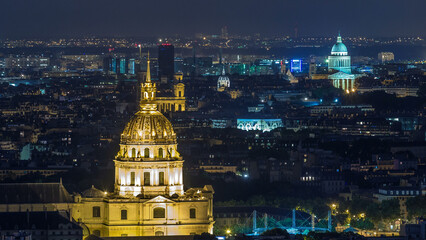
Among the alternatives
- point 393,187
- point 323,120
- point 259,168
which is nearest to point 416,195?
point 393,187

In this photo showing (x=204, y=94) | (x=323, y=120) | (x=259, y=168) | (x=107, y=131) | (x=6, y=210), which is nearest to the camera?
(x=6, y=210)

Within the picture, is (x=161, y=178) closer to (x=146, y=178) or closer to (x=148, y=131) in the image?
(x=146, y=178)

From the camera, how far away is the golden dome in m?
74.8

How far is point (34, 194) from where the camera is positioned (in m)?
73.8

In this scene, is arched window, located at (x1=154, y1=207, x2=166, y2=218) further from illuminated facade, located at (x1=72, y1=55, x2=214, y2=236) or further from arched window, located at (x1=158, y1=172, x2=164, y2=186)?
arched window, located at (x1=158, y1=172, x2=164, y2=186)

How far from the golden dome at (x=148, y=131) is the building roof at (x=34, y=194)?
2976 mm

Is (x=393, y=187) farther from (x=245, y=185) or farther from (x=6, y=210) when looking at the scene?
(x=6, y=210)

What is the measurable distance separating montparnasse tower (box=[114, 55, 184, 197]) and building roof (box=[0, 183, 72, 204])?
78.8 inches

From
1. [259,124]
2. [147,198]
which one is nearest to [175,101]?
[259,124]

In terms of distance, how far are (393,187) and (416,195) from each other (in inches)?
148

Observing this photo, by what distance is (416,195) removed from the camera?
89500mm

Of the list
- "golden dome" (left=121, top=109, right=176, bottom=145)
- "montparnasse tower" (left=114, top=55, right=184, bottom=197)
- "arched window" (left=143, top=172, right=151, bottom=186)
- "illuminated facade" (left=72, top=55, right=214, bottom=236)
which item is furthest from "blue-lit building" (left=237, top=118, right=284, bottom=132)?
"arched window" (left=143, top=172, right=151, bottom=186)

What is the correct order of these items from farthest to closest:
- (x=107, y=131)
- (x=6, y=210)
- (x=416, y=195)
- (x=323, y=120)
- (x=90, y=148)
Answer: (x=323, y=120) → (x=107, y=131) → (x=90, y=148) → (x=416, y=195) → (x=6, y=210)

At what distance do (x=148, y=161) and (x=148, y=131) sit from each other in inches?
43.3
